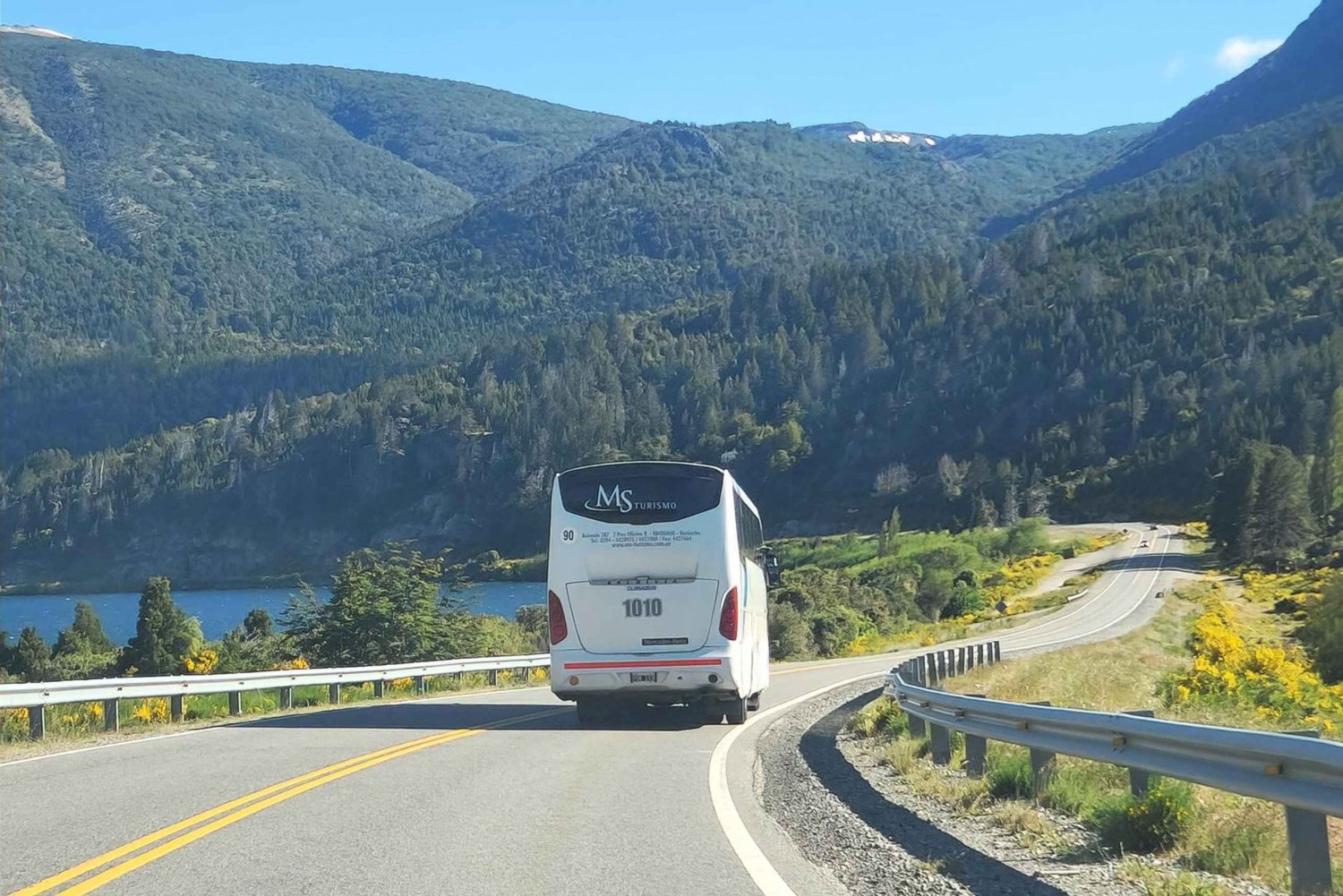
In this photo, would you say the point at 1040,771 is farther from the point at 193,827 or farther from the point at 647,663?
the point at 647,663

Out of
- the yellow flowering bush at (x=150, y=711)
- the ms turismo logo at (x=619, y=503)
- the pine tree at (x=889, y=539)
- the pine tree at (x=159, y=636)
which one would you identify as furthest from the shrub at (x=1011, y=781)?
the pine tree at (x=889, y=539)

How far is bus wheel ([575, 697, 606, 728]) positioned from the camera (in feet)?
59.7

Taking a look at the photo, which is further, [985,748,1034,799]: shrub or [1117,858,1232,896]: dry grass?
[985,748,1034,799]: shrub

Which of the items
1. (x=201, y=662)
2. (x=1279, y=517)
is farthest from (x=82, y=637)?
(x=1279, y=517)

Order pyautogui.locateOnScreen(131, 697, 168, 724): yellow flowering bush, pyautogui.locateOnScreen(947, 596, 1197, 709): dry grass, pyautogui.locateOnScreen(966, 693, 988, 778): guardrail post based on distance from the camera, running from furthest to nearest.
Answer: pyautogui.locateOnScreen(947, 596, 1197, 709): dry grass
pyautogui.locateOnScreen(131, 697, 168, 724): yellow flowering bush
pyautogui.locateOnScreen(966, 693, 988, 778): guardrail post

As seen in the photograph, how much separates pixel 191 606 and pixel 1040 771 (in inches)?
5682

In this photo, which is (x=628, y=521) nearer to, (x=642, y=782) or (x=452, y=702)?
(x=642, y=782)

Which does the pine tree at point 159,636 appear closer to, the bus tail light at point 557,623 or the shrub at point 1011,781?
the bus tail light at point 557,623

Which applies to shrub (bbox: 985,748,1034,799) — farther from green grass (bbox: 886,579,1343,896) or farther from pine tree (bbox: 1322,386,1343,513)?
pine tree (bbox: 1322,386,1343,513)

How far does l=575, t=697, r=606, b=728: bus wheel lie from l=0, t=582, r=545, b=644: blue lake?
62.6m

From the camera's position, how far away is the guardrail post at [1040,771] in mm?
10281

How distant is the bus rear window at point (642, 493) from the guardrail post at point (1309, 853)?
11.3m

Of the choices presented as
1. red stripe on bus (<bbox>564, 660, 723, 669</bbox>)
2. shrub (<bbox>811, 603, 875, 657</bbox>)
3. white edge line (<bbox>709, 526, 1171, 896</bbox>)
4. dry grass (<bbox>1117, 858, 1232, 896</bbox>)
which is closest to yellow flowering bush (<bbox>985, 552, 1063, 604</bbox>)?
shrub (<bbox>811, 603, 875, 657</bbox>)

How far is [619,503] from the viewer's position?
688 inches
